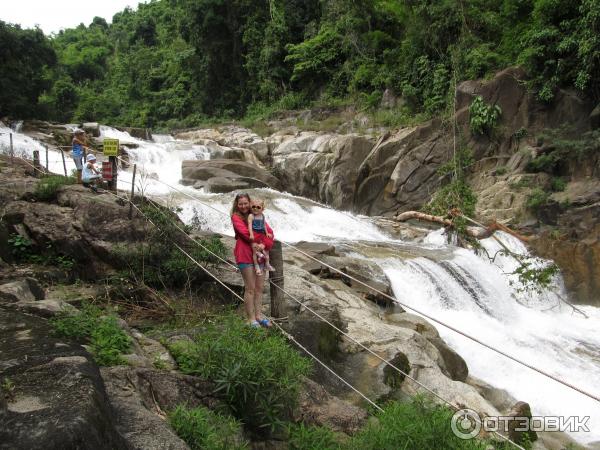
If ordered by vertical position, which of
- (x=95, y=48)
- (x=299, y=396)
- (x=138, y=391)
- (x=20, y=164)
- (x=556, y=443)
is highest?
(x=95, y=48)

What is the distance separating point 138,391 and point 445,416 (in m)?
2.27

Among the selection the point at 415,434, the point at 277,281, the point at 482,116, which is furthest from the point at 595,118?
the point at 415,434

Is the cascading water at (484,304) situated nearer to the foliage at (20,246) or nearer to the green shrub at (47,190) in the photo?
the green shrub at (47,190)

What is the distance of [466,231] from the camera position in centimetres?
1307

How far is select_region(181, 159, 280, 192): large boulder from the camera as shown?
17.1 meters

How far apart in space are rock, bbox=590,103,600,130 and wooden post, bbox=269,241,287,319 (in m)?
13.7

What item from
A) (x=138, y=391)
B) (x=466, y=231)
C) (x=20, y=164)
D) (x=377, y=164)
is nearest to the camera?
(x=138, y=391)

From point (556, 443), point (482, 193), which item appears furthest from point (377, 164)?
point (556, 443)

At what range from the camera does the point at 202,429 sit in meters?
3.24

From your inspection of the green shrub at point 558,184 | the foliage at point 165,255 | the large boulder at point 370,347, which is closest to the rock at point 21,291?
the foliage at point 165,255

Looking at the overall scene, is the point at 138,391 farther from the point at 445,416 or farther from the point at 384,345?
the point at 384,345

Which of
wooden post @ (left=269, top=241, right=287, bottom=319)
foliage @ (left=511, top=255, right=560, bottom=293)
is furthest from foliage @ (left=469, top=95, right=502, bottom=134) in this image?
wooden post @ (left=269, top=241, right=287, bottom=319)

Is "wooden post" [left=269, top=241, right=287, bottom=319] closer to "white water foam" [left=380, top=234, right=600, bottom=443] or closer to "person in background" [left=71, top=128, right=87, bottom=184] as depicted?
"white water foam" [left=380, top=234, right=600, bottom=443]

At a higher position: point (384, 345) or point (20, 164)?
point (20, 164)
